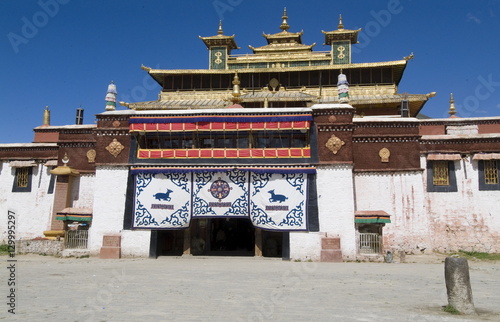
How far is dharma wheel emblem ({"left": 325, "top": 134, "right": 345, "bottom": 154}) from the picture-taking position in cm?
1909

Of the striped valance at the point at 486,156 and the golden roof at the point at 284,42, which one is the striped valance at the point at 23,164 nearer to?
the golden roof at the point at 284,42

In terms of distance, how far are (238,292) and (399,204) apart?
12.7m

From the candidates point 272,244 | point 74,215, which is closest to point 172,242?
point 74,215

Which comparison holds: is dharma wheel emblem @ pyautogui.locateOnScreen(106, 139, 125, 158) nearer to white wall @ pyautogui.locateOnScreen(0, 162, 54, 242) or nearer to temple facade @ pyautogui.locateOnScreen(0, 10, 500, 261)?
temple facade @ pyautogui.locateOnScreen(0, 10, 500, 261)

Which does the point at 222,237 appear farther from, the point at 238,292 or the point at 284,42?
the point at 284,42

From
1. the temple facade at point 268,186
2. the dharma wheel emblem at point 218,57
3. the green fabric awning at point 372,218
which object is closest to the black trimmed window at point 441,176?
the temple facade at point 268,186

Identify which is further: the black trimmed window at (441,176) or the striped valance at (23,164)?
the striped valance at (23,164)

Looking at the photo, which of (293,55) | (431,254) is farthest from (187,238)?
(293,55)

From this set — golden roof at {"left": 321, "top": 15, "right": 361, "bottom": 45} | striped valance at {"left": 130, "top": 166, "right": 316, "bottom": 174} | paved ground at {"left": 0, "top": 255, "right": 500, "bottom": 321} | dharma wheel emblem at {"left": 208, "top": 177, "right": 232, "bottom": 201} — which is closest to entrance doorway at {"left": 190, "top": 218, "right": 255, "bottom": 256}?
dharma wheel emblem at {"left": 208, "top": 177, "right": 232, "bottom": 201}

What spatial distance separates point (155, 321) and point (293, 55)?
2936cm

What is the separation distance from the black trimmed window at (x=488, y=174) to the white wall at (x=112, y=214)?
15814 mm

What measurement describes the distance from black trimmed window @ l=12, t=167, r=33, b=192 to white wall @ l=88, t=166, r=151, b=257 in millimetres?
6831

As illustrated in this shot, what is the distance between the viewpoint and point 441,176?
837 inches

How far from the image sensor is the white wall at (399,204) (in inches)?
800
